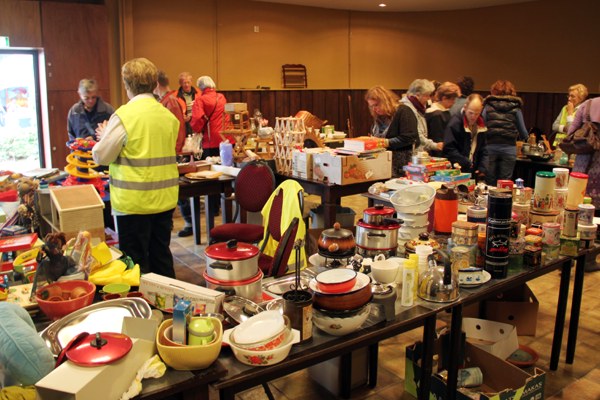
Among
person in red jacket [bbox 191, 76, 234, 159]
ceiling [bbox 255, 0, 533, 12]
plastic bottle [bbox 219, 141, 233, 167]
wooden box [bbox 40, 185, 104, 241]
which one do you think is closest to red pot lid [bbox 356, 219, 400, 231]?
wooden box [bbox 40, 185, 104, 241]

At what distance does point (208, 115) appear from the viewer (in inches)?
265

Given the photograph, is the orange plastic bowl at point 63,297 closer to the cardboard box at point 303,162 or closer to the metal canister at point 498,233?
the metal canister at point 498,233

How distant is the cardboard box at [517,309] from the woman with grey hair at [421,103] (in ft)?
6.81

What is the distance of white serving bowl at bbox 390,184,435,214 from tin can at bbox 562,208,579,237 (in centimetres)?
67

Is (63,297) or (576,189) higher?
(576,189)

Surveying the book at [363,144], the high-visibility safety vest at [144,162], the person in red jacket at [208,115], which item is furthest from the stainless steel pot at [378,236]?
the person in red jacket at [208,115]

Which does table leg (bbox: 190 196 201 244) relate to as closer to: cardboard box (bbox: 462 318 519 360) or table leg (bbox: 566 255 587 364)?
cardboard box (bbox: 462 318 519 360)

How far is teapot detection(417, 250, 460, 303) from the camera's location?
7.30 feet

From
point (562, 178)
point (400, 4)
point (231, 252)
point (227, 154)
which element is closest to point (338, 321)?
point (231, 252)

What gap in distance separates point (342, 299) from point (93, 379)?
807 millimetres

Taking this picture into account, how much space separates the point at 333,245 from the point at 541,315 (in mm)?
2303

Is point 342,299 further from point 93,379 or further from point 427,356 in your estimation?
point 93,379

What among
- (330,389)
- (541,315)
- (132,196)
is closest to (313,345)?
(330,389)

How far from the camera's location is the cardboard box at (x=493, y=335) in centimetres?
299
